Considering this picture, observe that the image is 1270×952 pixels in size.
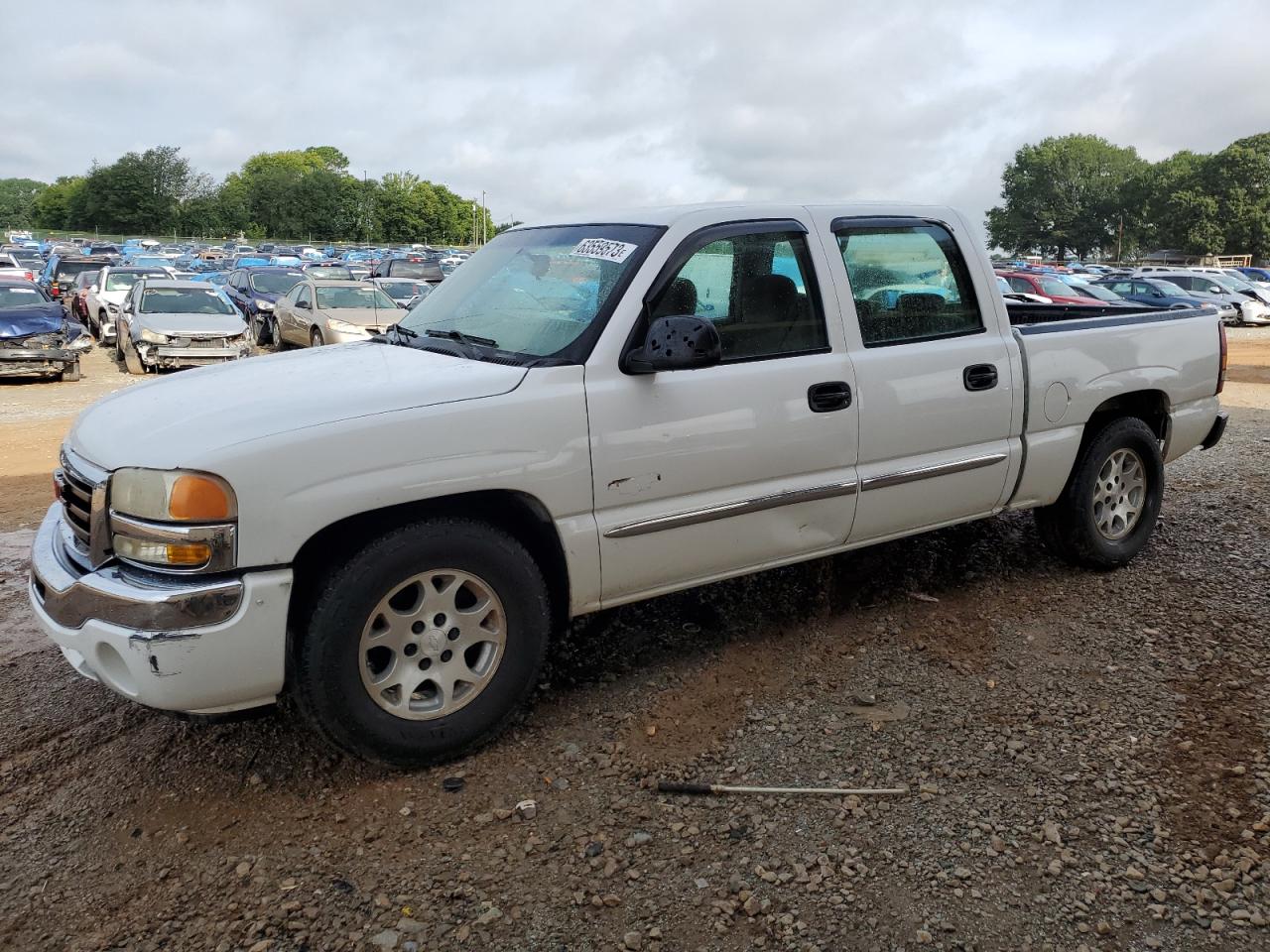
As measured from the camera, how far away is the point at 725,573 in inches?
154

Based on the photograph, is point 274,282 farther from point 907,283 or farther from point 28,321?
point 907,283

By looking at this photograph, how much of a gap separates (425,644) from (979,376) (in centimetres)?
264

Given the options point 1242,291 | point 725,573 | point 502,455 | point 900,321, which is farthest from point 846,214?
point 1242,291

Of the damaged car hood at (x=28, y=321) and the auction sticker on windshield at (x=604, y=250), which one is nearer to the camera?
the auction sticker on windshield at (x=604, y=250)

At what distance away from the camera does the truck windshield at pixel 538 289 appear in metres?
3.71

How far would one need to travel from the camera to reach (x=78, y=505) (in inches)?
130

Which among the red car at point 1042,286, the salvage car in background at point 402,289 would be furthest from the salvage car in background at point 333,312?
the red car at point 1042,286

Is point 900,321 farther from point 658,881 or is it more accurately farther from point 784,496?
point 658,881

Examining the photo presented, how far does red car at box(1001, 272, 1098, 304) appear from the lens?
22.4 m

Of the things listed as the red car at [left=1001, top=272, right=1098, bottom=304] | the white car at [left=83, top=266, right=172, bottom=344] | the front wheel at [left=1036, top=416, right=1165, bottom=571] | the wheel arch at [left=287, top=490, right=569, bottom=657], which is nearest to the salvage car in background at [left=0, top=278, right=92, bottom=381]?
the white car at [left=83, top=266, right=172, bottom=344]

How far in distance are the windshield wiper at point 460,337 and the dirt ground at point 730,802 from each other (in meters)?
1.38

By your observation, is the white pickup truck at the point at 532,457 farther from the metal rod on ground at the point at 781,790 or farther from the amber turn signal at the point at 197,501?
the metal rod on ground at the point at 781,790

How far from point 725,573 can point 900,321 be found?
1337mm

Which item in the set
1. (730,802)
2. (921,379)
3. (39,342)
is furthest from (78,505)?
(39,342)
